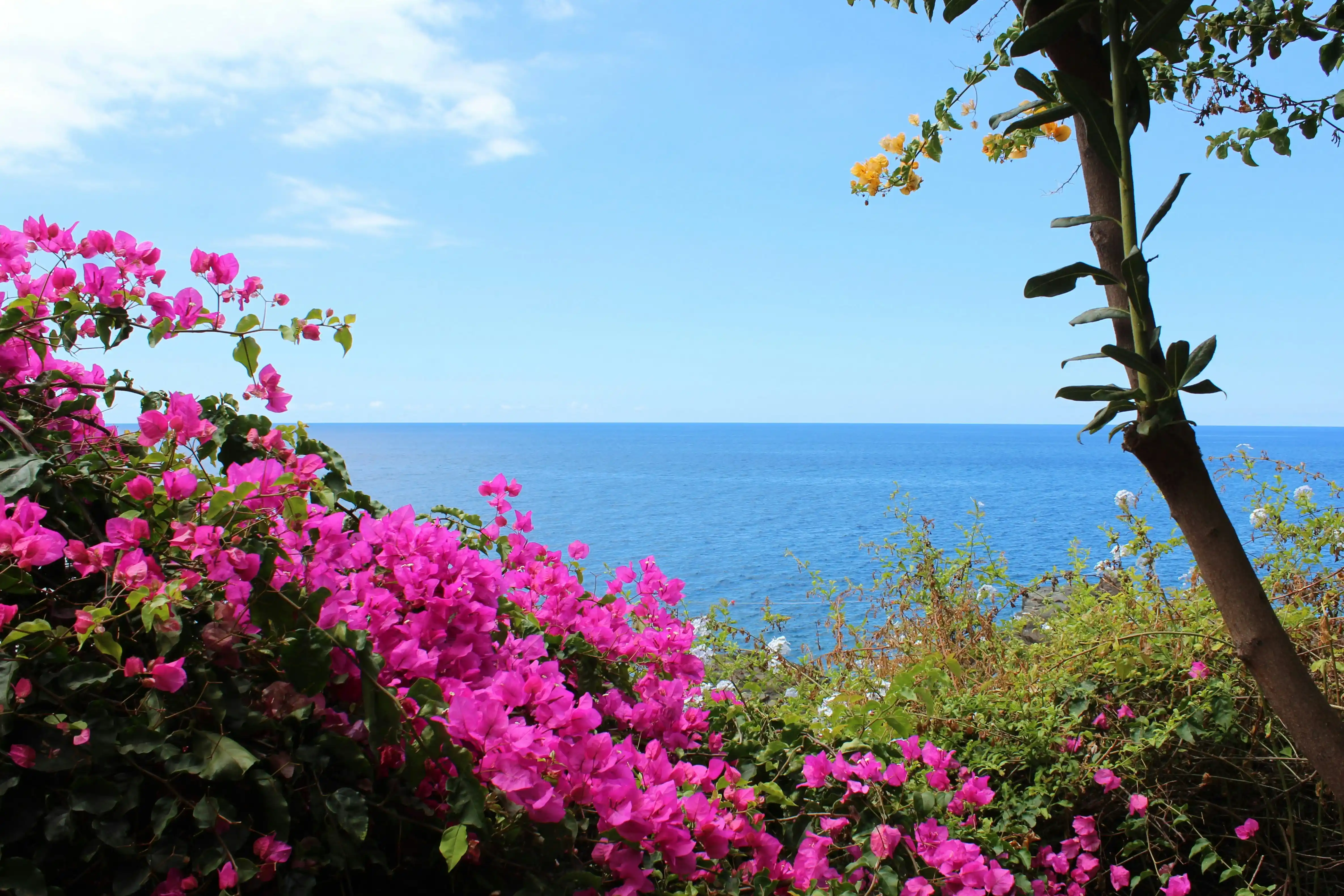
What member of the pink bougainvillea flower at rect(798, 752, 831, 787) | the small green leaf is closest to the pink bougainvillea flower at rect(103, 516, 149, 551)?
the small green leaf

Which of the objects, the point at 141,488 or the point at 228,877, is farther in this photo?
the point at 141,488

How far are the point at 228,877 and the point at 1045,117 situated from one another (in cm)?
158

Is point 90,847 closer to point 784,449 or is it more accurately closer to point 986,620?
point 986,620

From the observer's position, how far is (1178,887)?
1.89 meters

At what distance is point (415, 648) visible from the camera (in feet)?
3.62

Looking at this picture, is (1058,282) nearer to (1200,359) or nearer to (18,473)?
(1200,359)

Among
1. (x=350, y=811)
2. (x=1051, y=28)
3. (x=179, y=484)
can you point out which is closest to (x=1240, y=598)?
(x=1051, y=28)

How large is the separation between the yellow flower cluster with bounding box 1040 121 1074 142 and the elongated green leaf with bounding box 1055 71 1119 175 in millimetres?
904

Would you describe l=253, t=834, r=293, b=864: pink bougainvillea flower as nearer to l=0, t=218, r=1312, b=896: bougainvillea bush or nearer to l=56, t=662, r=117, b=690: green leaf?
l=0, t=218, r=1312, b=896: bougainvillea bush

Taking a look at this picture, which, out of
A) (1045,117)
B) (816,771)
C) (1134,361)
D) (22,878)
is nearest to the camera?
(22,878)

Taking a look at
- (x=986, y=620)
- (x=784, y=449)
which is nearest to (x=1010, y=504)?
(x=986, y=620)

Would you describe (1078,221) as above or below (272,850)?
above

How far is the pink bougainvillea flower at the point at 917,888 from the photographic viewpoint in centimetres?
134

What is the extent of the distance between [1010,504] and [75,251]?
1342 inches
